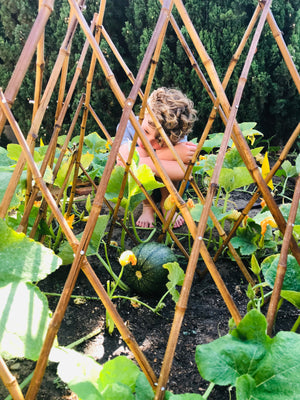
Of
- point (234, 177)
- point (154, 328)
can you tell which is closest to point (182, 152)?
point (234, 177)

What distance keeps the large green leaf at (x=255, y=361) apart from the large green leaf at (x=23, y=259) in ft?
1.00

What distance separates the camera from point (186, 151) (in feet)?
6.54

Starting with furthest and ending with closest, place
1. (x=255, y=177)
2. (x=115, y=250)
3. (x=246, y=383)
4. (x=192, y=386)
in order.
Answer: (x=115, y=250)
(x=192, y=386)
(x=255, y=177)
(x=246, y=383)

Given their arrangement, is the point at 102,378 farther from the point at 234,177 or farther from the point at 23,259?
the point at 234,177

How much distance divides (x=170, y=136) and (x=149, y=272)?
111cm

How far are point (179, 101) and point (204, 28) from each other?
1330mm

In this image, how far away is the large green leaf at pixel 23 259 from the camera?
0.62m

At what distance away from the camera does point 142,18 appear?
329 centimetres

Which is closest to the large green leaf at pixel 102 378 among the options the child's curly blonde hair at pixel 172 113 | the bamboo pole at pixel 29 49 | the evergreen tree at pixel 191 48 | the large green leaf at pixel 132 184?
the bamboo pole at pixel 29 49

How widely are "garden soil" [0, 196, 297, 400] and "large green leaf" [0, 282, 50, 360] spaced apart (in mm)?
404

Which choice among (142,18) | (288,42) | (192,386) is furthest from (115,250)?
(288,42)

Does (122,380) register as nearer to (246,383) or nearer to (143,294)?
(246,383)

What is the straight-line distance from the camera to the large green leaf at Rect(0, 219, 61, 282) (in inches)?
24.5

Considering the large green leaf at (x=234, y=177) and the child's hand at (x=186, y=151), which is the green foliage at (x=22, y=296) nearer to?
the large green leaf at (x=234, y=177)
